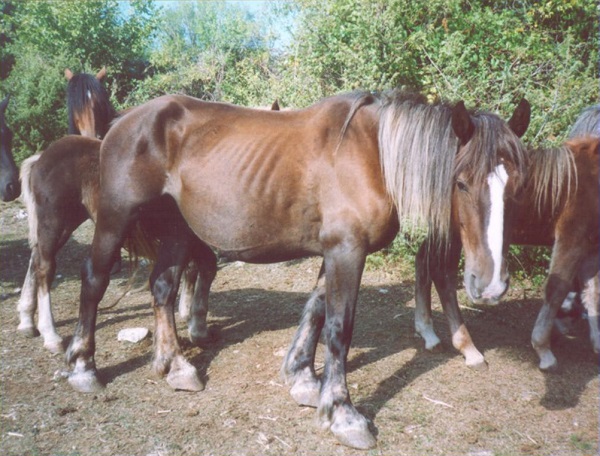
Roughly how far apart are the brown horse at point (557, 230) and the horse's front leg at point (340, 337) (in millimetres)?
1376

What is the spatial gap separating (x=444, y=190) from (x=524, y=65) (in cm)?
431

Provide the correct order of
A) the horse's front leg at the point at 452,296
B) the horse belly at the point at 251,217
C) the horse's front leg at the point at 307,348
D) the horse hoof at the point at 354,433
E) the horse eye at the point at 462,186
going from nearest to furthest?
the horse eye at the point at 462,186
the horse hoof at the point at 354,433
the horse belly at the point at 251,217
the horse's front leg at the point at 307,348
the horse's front leg at the point at 452,296

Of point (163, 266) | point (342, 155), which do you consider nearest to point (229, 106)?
point (342, 155)

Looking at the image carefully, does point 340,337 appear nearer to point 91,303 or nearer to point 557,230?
point 91,303

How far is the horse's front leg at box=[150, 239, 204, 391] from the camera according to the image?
11.8 feet

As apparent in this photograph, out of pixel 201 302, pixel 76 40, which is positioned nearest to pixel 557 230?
pixel 201 302

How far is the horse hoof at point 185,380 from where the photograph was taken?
3.54 metres

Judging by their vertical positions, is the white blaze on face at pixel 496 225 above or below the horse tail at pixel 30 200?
above

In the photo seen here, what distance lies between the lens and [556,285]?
A: 3.93 metres

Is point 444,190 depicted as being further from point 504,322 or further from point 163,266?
point 504,322

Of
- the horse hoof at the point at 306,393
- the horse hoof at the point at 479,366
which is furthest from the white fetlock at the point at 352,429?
the horse hoof at the point at 479,366

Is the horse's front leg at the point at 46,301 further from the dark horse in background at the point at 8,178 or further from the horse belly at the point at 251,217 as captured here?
the horse belly at the point at 251,217

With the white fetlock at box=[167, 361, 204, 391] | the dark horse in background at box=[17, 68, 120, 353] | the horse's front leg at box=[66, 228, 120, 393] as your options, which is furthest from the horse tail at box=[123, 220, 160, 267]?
the white fetlock at box=[167, 361, 204, 391]

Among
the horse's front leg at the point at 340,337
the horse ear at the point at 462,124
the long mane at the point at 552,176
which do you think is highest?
the horse ear at the point at 462,124
